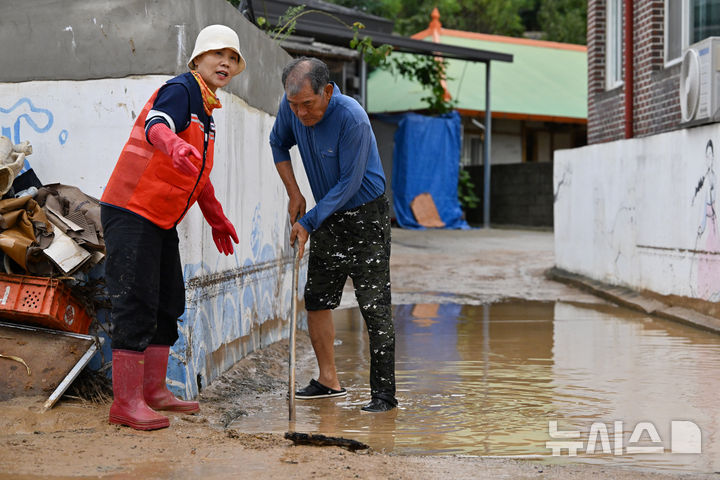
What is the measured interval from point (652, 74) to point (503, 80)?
Result: 15153mm

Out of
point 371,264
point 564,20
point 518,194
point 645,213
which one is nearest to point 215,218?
point 371,264

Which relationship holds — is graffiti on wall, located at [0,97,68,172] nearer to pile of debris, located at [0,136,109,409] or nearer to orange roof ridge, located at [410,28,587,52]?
pile of debris, located at [0,136,109,409]

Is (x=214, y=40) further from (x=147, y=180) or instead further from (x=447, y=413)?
(x=447, y=413)

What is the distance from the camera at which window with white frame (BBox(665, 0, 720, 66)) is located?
9906mm

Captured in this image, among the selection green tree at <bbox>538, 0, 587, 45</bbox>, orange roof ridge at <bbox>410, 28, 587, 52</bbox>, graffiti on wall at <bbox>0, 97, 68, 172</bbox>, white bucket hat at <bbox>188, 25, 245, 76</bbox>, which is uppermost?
green tree at <bbox>538, 0, 587, 45</bbox>

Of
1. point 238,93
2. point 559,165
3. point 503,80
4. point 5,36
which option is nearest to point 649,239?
point 559,165

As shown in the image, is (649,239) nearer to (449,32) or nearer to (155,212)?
(155,212)

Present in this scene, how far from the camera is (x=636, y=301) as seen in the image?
31.6 ft

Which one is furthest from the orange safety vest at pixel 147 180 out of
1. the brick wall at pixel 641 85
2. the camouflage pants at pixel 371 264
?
the brick wall at pixel 641 85

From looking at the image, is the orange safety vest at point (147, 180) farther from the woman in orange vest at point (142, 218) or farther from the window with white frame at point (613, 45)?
the window with white frame at point (613, 45)

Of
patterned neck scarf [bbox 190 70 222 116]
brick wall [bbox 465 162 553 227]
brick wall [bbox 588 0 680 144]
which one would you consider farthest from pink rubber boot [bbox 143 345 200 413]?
brick wall [bbox 465 162 553 227]

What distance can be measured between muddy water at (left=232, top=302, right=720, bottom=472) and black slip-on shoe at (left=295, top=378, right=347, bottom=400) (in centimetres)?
8

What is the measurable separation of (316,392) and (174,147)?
6.37 ft

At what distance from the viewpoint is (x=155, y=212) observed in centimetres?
423
